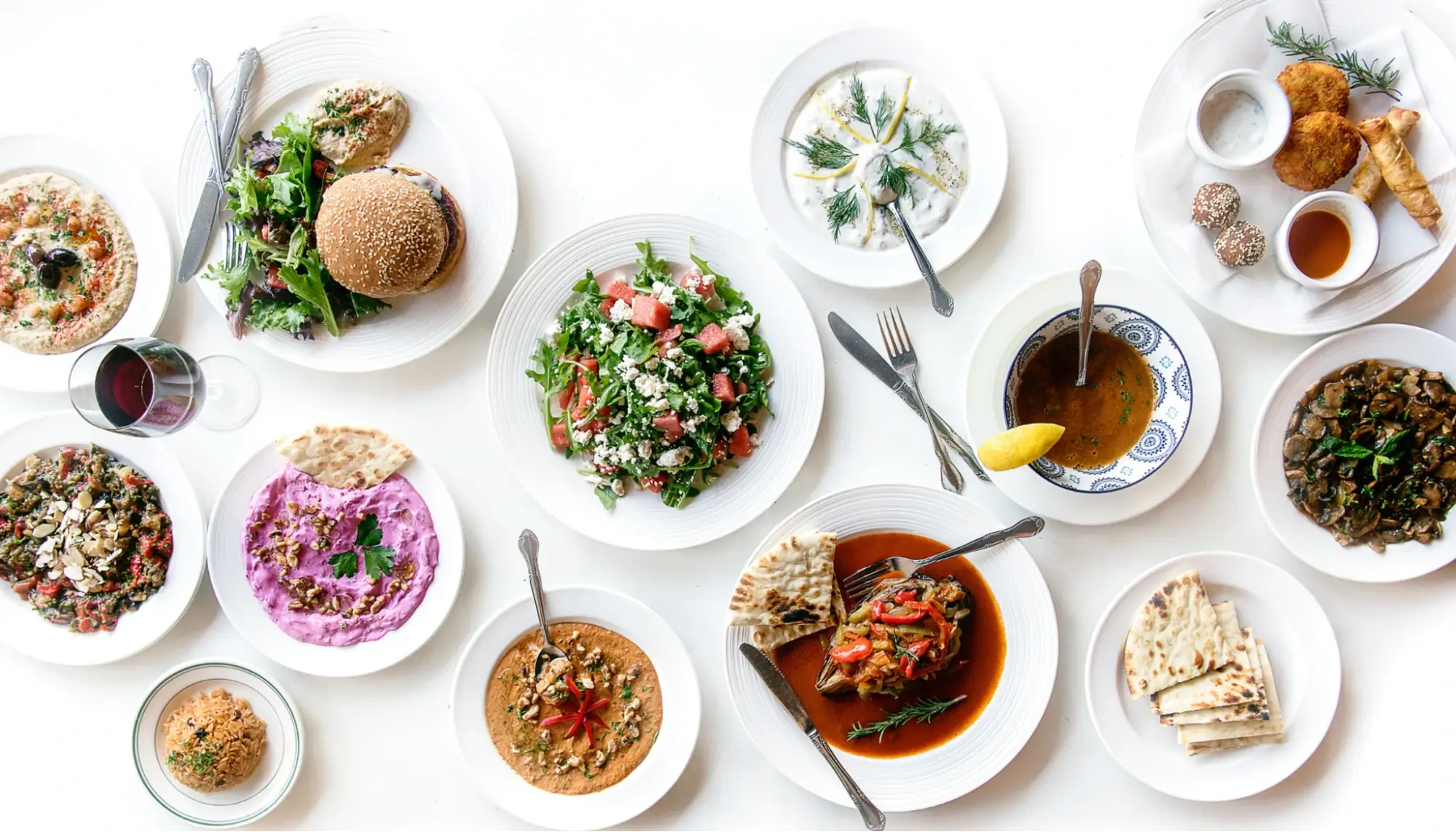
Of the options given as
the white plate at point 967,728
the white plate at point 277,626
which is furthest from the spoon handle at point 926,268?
the white plate at point 277,626

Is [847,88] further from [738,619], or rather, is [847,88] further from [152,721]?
[152,721]

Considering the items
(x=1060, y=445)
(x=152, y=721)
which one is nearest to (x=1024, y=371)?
(x=1060, y=445)

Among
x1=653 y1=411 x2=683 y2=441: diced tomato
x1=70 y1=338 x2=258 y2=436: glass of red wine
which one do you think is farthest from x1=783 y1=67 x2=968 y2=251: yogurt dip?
x1=70 y1=338 x2=258 y2=436: glass of red wine

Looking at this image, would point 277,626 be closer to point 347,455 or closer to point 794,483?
point 347,455

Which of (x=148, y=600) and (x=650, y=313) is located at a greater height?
(x=650, y=313)

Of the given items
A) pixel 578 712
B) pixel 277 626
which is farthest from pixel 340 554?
pixel 578 712

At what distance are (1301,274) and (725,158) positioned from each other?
218cm

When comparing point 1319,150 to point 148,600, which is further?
point 148,600

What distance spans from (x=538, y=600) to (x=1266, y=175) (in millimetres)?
3195

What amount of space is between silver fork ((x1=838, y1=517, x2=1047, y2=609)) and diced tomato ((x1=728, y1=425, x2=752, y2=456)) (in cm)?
64

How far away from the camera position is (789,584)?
10.4 ft

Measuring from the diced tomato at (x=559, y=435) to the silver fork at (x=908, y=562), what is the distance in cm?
120

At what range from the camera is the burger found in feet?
9.96

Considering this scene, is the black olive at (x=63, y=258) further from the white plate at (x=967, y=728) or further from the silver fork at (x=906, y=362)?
the silver fork at (x=906, y=362)
